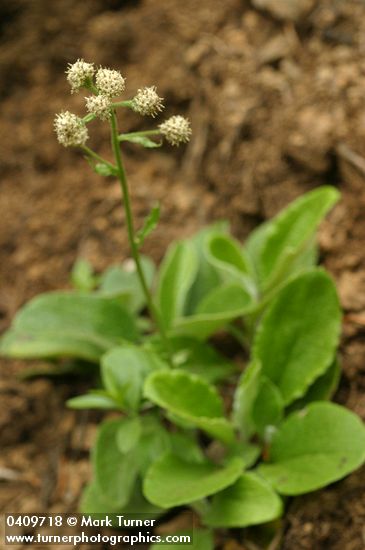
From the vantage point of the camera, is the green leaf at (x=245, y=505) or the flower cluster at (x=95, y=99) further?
the green leaf at (x=245, y=505)

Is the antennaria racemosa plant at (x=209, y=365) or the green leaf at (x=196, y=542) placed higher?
the antennaria racemosa plant at (x=209, y=365)

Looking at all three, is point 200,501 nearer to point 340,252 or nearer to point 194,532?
point 194,532

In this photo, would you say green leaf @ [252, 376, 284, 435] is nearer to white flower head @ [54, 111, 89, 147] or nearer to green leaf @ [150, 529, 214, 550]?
green leaf @ [150, 529, 214, 550]

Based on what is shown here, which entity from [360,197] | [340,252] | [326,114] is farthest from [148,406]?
[326,114]

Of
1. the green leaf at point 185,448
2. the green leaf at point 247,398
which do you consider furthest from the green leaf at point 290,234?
the green leaf at point 185,448

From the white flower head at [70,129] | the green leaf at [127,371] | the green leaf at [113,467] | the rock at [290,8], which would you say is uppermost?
the white flower head at [70,129]

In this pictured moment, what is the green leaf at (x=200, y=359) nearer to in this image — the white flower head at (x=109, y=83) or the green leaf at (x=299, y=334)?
the green leaf at (x=299, y=334)

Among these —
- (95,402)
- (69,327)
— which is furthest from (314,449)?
(69,327)
